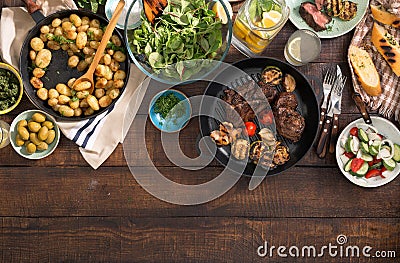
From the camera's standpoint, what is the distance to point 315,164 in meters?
1.78

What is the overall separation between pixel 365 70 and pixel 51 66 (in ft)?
3.59

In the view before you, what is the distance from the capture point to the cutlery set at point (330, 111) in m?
1.74

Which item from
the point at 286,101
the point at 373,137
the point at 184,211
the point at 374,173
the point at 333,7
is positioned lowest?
the point at 184,211

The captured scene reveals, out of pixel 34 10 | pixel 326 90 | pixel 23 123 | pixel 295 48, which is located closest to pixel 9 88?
pixel 23 123

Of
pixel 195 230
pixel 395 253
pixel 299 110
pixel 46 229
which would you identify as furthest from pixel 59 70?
pixel 395 253

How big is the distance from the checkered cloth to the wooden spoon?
32.3 inches

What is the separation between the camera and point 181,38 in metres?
1.61

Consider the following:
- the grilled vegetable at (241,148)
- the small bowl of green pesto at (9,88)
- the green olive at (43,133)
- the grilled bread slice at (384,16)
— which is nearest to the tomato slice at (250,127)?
the grilled vegetable at (241,148)

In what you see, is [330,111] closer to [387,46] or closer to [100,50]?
[387,46]

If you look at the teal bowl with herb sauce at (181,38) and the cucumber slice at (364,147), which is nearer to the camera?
the teal bowl with herb sauce at (181,38)

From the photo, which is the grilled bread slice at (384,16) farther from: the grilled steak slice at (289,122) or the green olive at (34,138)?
the green olive at (34,138)

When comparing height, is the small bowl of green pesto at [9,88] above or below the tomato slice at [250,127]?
above

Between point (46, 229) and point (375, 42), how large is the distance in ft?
4.42

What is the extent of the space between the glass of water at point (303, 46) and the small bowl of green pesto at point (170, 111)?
1.33ft
